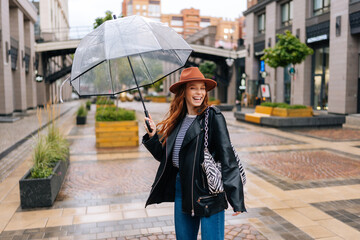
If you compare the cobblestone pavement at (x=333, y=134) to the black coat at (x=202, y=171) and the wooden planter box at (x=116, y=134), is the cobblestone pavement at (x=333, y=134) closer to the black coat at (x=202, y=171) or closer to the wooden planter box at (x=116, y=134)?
the wooden planter box at (x=116, y=134)

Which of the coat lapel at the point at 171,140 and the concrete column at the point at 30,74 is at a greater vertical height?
the concrete column at the point at 30,74

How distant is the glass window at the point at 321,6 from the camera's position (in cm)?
2201

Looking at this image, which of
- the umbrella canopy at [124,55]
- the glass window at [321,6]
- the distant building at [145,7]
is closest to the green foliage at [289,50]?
the glass window at [321,6]

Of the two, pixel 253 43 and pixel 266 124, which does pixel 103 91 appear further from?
pixel 253 43

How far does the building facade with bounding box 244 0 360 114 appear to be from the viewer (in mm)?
18641

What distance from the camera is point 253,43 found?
32.1 meters

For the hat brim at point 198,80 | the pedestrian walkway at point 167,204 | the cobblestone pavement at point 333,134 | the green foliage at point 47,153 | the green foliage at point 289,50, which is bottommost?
the pedestrian walkway at point 167,204

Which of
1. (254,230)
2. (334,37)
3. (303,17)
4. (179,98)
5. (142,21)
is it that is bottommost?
(254,230)

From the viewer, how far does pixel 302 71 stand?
2347 centimetres

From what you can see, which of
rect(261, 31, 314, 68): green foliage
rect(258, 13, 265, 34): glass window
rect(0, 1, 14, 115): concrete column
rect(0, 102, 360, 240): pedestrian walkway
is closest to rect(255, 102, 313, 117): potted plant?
rect(261, 31, 314, 68): green foliage

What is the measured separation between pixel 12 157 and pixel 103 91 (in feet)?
23.1

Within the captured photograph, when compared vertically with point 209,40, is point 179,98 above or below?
below

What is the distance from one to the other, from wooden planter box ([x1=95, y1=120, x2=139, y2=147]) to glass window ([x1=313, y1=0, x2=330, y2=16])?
17.3 m

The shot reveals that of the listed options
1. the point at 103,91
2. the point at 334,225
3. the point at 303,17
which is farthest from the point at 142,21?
the point at 303,17
